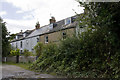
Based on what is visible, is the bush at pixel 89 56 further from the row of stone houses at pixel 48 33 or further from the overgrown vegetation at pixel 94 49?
the row of stone houses at pixel 48 33

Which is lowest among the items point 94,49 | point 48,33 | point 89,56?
point 89,56

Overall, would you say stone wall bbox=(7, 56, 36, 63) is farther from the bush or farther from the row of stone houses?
the bush

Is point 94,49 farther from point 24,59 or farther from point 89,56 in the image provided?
point 24,59

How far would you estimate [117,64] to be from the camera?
5.18 m

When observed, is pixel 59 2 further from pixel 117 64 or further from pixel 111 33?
pixel 117 64

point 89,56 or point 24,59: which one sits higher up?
point 89,56

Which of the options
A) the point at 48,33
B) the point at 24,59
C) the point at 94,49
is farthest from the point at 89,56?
the point at 48,33

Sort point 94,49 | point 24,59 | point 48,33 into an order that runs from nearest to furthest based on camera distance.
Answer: point 94,49, point 24,59, point 48,33

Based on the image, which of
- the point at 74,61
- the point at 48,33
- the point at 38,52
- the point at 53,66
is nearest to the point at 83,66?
the point at 74,61

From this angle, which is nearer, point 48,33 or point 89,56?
point 89,56

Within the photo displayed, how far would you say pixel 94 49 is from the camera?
7.07m

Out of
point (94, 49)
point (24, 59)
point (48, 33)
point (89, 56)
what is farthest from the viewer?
point (48, 33)

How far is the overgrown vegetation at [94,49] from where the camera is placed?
5051 mm

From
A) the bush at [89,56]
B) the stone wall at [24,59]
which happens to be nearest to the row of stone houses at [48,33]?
the stone wall at [24,59]
